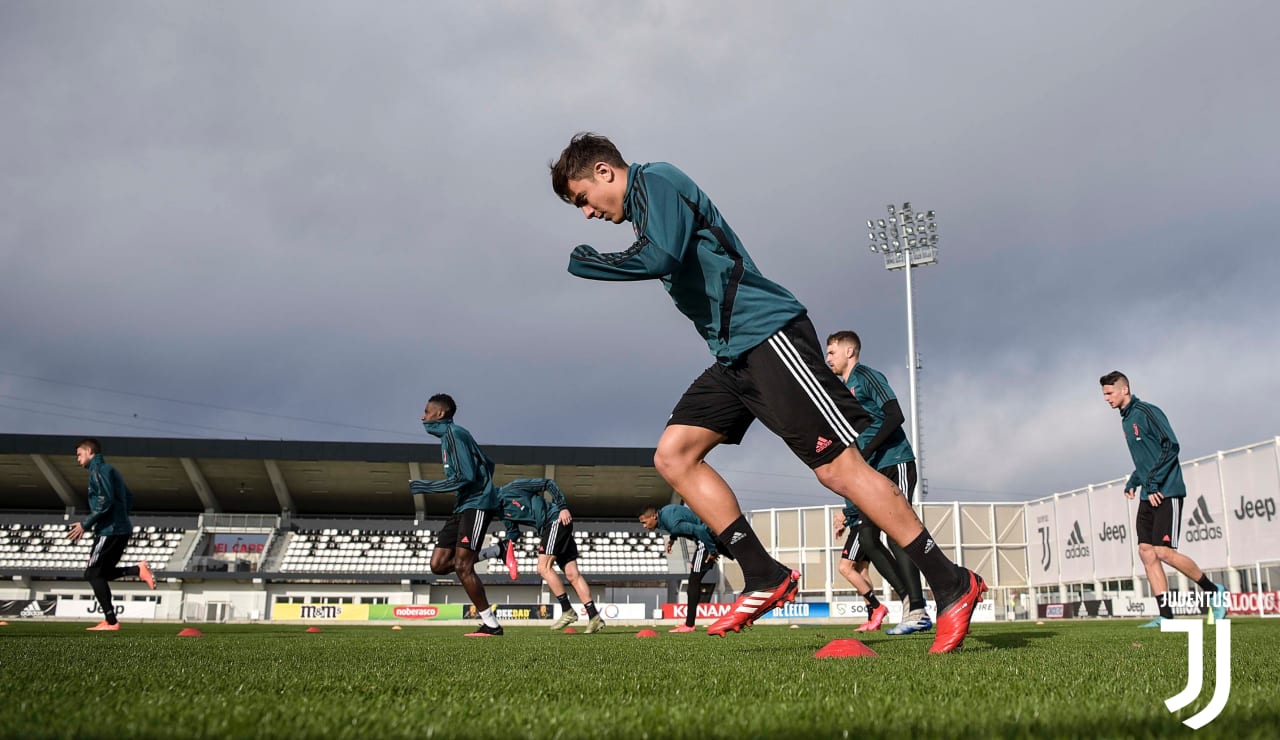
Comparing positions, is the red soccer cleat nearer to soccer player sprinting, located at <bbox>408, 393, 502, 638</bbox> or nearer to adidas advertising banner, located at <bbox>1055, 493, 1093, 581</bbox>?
soccer player sprinting, located at <bbox>408, 393, 502, 638</bbox>

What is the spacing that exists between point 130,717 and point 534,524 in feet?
→ 32.2

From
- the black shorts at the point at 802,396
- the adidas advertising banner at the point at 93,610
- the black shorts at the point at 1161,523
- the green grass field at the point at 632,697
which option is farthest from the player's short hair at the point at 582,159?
the adidas advertising banner at the point at 93,610

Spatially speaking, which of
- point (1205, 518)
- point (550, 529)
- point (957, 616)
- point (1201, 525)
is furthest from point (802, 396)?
point (1201, 525)

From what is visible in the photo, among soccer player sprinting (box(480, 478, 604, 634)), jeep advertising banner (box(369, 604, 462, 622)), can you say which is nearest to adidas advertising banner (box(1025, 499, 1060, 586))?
jeep advertising banner (box(369, 604, 462, 622))

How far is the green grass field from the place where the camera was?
1.64 m

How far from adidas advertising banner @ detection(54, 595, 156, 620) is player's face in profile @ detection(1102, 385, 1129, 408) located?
33667 millimetres

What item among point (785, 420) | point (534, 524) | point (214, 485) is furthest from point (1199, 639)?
point (214, 485)

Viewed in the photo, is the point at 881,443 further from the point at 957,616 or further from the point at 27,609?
the point at 27,609

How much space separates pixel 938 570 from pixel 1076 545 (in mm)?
41253

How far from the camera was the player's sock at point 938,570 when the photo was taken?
3605 millimetres

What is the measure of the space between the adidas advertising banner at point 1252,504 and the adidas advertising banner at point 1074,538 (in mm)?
11206

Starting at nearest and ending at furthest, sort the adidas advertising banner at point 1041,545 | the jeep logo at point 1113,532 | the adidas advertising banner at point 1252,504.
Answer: the adidas advertising banner at point 1252,504, the jeep logo at point 1113,532, the adidas advertising banner at point 1041,545

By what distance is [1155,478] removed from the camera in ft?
26.9

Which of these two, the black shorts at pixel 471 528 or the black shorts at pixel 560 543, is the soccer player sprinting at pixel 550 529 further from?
the black shorts at pixel 471 528
